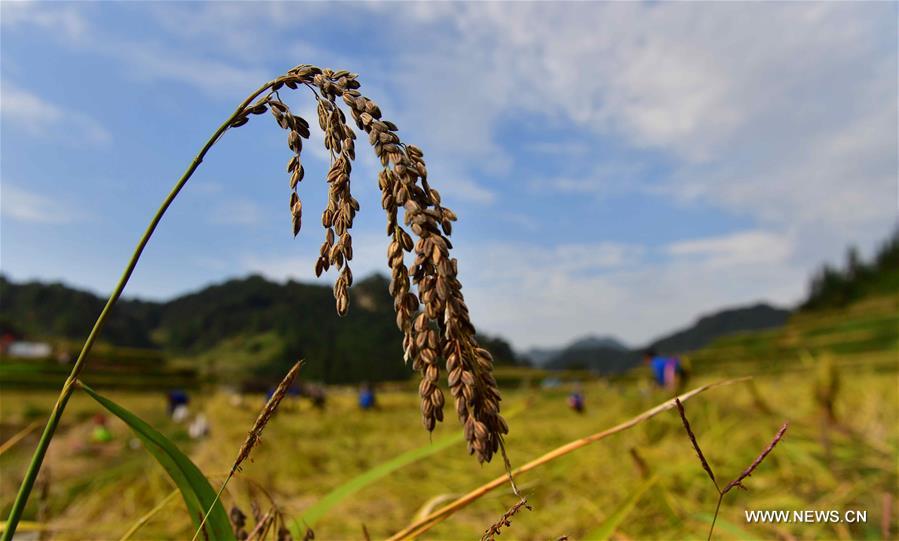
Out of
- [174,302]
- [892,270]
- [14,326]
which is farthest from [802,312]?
[14,326]

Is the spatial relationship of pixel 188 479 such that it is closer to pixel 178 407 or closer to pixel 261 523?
pixel 261 523

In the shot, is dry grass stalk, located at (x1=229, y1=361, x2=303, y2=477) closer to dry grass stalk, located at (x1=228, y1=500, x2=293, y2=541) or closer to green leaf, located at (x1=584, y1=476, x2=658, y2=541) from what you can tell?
dry grass stalk, located at (x1=228, y1=500, x2=293, y2=541)

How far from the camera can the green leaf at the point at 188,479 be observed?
0.86 m

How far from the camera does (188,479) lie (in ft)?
2.89

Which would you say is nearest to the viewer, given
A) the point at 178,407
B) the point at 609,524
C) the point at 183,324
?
the point at 609,524

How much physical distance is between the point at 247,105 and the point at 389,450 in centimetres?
598

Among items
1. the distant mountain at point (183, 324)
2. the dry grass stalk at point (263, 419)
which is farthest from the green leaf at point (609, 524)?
the distant mountain at point (183, 324)

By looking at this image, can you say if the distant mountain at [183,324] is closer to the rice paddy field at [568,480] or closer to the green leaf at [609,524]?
the rice paddy field at [568,480]

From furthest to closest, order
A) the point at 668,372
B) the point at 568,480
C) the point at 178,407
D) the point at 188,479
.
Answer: the point at 178,407 → the point at 668,372 → the point at 568,480 → the point at 188,479

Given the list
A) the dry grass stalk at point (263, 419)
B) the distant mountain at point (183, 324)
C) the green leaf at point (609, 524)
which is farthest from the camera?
the distant mountain at point (183, 324)

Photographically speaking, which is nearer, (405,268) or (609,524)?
(405,268)

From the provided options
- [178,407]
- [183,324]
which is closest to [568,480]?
[178,407]

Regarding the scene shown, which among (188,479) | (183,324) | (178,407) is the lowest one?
(178,407)

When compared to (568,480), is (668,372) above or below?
above
